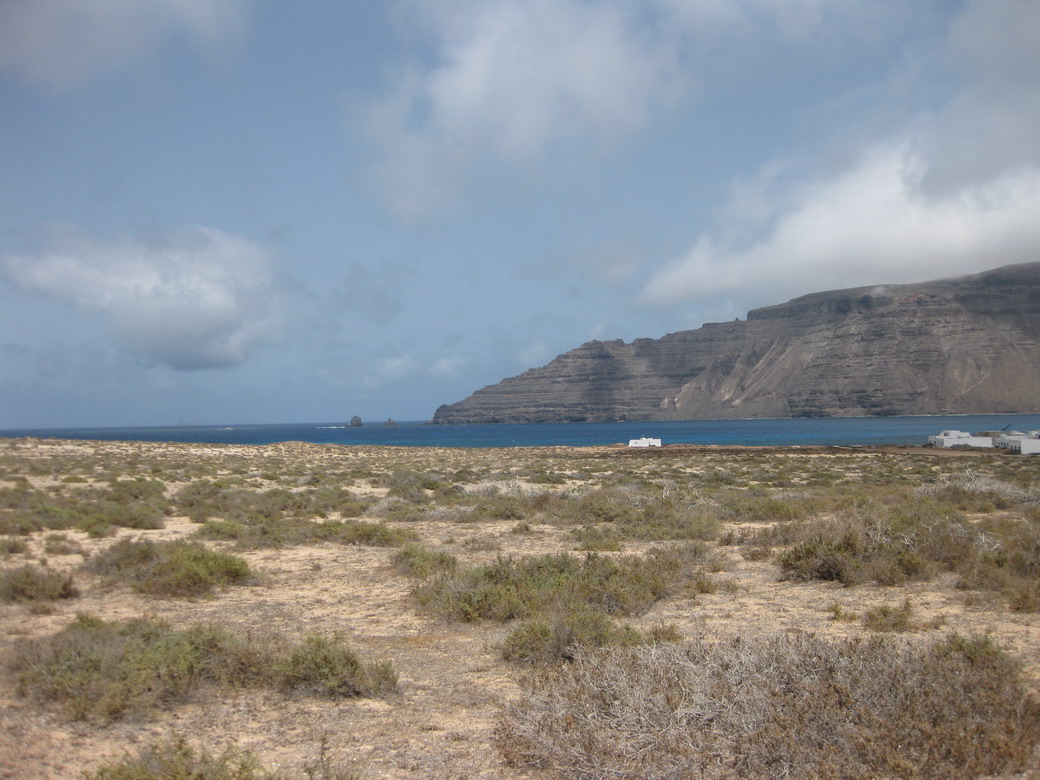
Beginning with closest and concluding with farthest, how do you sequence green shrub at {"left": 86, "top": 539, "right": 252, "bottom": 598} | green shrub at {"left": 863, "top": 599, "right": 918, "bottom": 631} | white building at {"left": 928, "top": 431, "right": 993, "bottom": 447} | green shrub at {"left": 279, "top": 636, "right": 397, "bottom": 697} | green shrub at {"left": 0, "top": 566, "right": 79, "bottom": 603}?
green shrub at {"left": 279, "top": 636, "right": 397, "bottom": 697}
green shrub at {"left": 863, "top": 599, "right": 918, "bottom": 631}
green shrub at {"left": 0, "top": 566, "right": 79, "bottom": 603}
green shrub at {"left": 86, "top": 539, "right": 252, "bottom": 598}
white building at {"left": 928, "top": 431, "right": 993, "bottom": 447}

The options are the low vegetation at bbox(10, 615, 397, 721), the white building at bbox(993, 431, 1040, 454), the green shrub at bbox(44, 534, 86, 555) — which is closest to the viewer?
the low vegetation at bbox(10, 615, 397, 721)

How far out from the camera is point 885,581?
1064cm

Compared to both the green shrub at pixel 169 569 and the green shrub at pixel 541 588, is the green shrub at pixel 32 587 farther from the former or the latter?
the green shrub at pixel 541 588

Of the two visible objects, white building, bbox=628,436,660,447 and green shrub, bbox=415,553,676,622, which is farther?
white building, bbox=628,436,660,447

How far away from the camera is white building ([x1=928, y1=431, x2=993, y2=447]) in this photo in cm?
5034

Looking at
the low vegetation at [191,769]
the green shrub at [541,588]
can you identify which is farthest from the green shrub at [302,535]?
the low vegetation at [191,769]

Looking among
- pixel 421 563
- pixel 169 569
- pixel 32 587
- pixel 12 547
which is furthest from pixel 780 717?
pixel 12 547

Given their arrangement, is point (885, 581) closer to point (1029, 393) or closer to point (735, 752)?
point (735, 752)

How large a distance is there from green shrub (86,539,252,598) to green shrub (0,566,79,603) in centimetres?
89

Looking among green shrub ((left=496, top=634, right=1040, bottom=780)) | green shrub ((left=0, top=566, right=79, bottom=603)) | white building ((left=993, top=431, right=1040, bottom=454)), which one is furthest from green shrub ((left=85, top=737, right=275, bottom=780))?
white building ((left=993, top=431, right=1040, bottom=454))

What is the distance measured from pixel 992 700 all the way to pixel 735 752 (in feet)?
6.23

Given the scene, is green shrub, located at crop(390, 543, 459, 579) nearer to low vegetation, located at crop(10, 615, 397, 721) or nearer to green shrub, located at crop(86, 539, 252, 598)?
green shrub, located at crop(86, 539, 252, 598)

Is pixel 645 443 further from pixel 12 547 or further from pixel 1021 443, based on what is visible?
pixel 12 547

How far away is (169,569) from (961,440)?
55.6 metres
